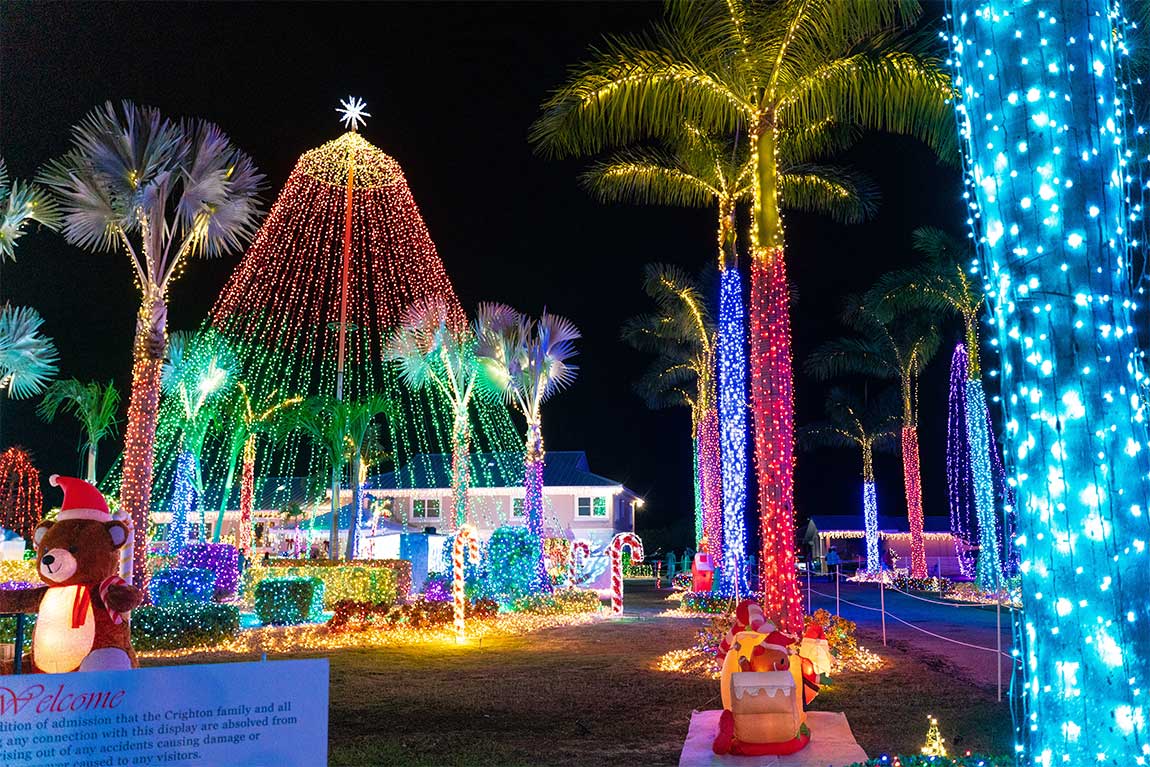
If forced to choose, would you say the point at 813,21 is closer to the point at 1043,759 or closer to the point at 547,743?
the point at 547,743

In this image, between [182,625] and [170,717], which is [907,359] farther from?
[170,717]

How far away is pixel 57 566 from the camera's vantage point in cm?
779

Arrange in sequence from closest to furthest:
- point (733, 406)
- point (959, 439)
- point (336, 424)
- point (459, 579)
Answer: point (459, 579)
point (733, 406)
point (336, 424)
point (959, 439)

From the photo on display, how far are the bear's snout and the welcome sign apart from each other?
450 centimetres

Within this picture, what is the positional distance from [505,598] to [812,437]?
3121 cm

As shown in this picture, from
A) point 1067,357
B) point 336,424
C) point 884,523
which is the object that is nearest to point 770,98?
point 1067,357

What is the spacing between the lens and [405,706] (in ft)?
36.3

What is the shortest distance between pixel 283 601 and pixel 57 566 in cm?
1310

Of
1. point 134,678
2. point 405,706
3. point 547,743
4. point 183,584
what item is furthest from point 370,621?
point 134,678

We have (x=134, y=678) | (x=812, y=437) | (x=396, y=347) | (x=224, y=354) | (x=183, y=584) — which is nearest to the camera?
(x=134, y=678)

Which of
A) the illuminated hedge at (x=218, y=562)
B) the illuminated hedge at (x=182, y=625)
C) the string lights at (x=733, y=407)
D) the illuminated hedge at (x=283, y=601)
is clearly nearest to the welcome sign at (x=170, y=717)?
the illuminated hedge at (x=182, y=625)

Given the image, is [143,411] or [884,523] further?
[884,523]

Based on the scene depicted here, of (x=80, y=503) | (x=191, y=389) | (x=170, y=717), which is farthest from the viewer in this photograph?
(x=191, y=389)

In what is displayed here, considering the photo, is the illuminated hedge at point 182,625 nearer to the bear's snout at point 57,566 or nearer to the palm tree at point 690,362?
the bear's snout at point 57,566
